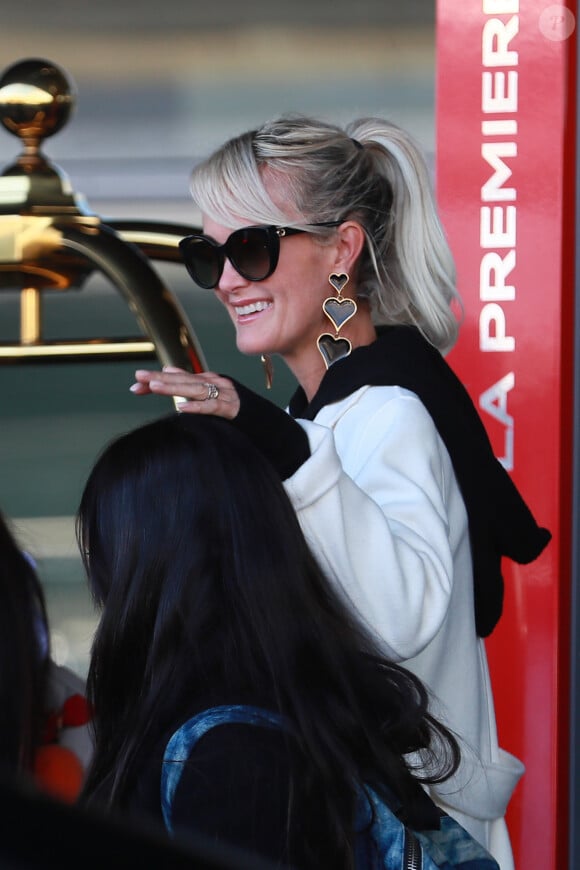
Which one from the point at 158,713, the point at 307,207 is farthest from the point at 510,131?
the point at 158,713

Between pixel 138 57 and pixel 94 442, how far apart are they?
2.83 ft

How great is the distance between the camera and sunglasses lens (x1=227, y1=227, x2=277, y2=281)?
1.51 metres

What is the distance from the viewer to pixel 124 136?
294cm

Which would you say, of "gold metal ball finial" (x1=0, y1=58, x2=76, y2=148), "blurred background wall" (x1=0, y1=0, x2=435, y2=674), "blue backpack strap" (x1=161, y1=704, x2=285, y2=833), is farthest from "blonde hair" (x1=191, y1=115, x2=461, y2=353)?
"blurred background wall" (x1=0, y1=0, x2=435, y2=674)

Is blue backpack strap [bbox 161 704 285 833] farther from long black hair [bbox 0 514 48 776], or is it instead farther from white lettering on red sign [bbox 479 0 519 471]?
white lettering on red sign [bbox 479 0 519 471]

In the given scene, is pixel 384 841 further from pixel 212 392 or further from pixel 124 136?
pixel 124 136

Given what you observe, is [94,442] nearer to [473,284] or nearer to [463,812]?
[473,284]

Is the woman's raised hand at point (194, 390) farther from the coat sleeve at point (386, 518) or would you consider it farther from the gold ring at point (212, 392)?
the coat sleeve at point (386, 518)

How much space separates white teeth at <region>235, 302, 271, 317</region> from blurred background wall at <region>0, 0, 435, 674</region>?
130 cm

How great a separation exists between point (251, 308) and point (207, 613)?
0.66 meters

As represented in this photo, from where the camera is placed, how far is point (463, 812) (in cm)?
144

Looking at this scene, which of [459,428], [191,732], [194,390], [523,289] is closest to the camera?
[191,732]

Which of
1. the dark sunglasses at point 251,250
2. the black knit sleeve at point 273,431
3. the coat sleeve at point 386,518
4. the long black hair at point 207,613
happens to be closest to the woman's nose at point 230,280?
the dark sunglasses at point 251,250

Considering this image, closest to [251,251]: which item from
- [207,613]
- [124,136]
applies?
[207,613]
